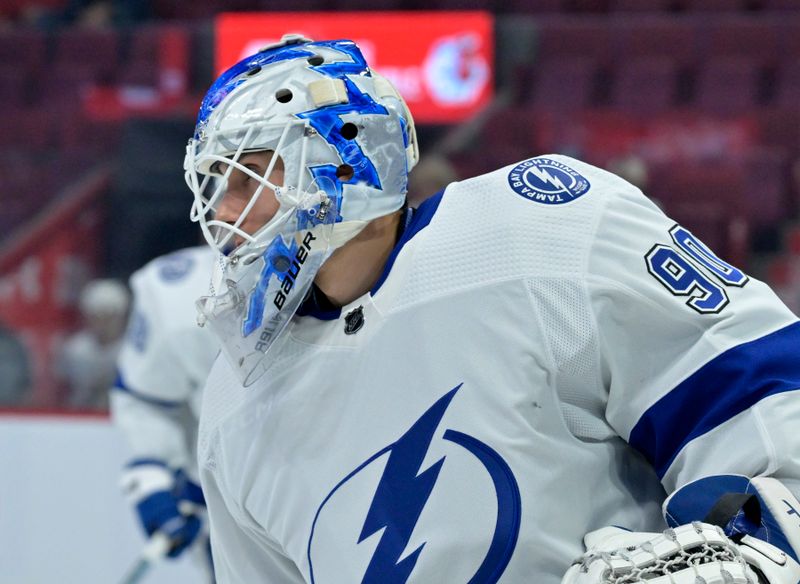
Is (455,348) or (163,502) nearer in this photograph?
(455,348)

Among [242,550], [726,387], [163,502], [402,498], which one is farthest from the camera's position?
[163,502]

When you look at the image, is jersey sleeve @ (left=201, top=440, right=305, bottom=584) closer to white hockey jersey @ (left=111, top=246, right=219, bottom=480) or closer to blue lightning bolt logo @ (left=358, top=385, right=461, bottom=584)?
blue lightning bolt logo @ (left=358, top=385, right=461, bottom=584)

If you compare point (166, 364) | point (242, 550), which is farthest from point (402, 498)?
point (166, 364)

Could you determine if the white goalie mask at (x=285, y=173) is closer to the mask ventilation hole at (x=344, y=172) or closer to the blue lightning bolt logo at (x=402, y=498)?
the mask ventilation hole at (x=344, y=172)

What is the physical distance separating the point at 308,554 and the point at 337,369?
21 centimetres

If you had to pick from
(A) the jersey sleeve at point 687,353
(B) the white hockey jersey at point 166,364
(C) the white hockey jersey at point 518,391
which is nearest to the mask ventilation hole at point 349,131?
(C) the white hockey jersey at point 518,391

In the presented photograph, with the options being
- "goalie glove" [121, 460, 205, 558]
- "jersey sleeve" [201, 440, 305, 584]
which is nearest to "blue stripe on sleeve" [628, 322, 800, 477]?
"jersey sleeve" [201, 440, 305, 584]

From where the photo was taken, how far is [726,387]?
1142mm

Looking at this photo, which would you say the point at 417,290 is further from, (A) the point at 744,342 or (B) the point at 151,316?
(B) the point at 151,316

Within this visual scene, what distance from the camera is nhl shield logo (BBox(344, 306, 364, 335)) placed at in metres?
1.29

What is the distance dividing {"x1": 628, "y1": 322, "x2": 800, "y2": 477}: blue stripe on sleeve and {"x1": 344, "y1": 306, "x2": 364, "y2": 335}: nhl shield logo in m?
0.32

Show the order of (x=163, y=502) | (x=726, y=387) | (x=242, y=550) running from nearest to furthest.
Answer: (x=726, y=387)
(x=242, y=550)
(x=163, y=502)

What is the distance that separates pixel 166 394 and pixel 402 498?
160 cm

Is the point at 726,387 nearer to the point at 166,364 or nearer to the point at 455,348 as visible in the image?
the point at 455,348
